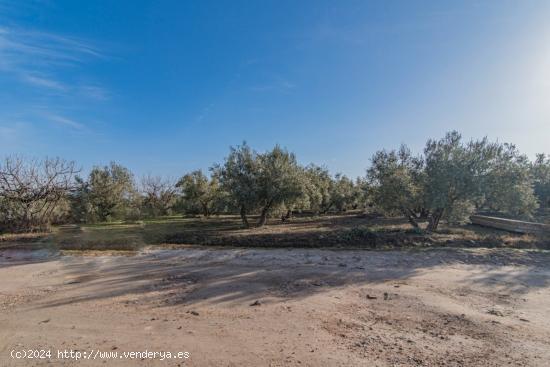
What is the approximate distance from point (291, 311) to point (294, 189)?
15.7 m

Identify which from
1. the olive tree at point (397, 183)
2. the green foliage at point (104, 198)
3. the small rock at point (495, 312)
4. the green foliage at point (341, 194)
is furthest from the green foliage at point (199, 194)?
the small rock at point (495, 312)

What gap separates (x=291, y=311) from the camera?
5949mm

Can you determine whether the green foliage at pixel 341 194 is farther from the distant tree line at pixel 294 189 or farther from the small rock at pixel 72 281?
the small rock at pixel 72 281

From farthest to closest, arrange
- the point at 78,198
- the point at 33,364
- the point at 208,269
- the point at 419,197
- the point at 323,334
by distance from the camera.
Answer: the point at 78,198 → the point at 419,197 → the point at 208,269 → the point at 323,334 → the point at 33,364

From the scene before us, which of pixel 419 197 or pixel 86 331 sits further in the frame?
pixel 419 197

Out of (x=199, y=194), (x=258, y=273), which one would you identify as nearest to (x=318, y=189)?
(x=199, y=194)

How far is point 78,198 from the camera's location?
2794 centimetres

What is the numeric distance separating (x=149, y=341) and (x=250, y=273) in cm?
462

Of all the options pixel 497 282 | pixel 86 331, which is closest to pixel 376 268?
pixel 497 282

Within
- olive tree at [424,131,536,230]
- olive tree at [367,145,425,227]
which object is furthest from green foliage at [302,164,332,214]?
olive tree at [424,131,536,230]

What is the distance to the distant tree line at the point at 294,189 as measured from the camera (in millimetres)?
14516

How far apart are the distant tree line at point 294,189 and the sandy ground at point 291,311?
4.91m

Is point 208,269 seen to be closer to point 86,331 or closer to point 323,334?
point 86,331

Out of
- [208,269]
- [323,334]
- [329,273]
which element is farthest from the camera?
[208,269]
